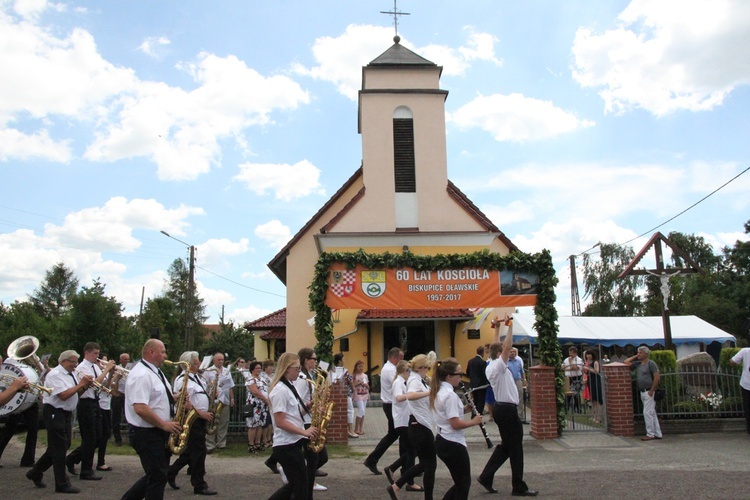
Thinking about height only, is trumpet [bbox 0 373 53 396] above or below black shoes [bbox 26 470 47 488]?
above

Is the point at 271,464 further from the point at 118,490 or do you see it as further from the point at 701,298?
the point at 701,298

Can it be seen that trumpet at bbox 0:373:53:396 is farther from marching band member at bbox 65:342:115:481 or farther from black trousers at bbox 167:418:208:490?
black trousers at bbox 167:418:208:490

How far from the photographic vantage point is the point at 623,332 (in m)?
23.3

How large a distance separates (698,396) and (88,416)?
11.7 m

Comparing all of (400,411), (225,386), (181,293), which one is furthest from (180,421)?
(181,293)

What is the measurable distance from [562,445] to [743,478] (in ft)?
11.7

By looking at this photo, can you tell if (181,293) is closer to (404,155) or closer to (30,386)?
(404,155)

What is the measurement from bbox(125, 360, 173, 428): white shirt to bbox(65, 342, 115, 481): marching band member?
302cm

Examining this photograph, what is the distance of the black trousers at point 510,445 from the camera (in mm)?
7676

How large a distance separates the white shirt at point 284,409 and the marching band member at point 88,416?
12.6ft

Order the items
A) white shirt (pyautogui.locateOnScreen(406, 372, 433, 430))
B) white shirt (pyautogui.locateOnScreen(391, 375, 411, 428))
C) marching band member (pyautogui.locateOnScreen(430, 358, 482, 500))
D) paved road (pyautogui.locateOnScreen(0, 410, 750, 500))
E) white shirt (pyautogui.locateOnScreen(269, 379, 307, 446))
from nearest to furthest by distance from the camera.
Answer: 1. white shirt (pyautogui.locateOnScreen(269, 379, 307, 446))
2. marching band member (pyautogui.locateOnScreen(430, 358, 482, 500))
3. white shirt (pyautogui.locateOnScreen(406, 372, 433, 430))
4. paved road (pyautogui.locateOnScreen(0, 410, 750, 500))
5. white shirt (pyautogui.locateOnScreen(391, 375, 411, 428))

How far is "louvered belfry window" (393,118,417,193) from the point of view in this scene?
22.7 meters

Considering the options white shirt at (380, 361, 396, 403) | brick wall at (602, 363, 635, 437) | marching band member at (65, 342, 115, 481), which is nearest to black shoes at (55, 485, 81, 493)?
marching band member at (65, 342, 115, 481)

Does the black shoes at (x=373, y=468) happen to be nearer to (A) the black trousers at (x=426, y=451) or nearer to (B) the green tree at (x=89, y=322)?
(A) the black trousers at (x=426, y=451)
